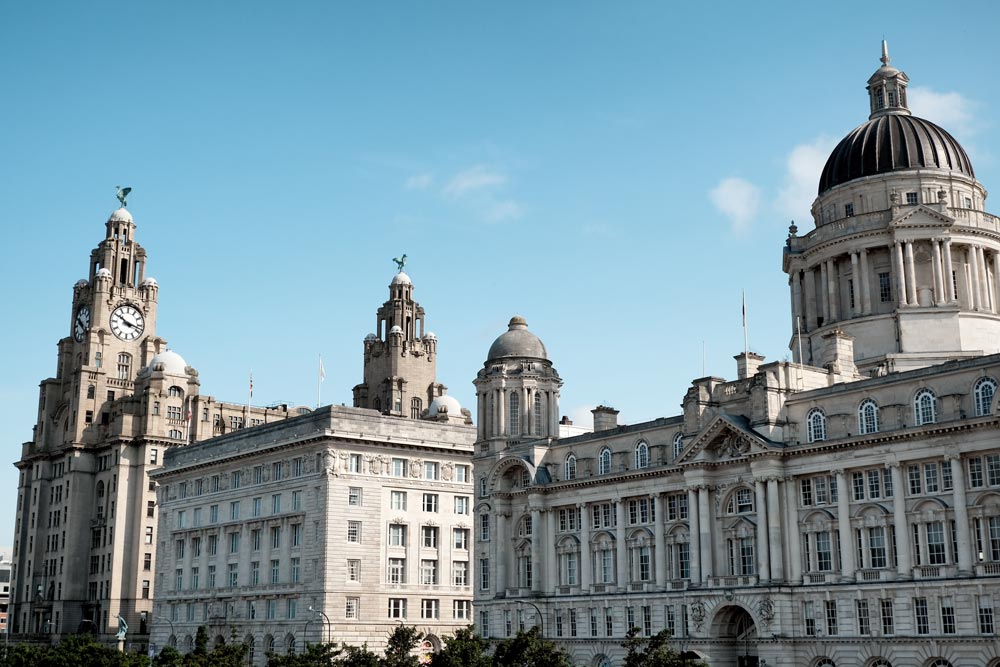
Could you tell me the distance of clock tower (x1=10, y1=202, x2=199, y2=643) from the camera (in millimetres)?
157000

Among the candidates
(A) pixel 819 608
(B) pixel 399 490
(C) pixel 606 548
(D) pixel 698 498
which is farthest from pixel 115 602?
(A) pixel 819 608

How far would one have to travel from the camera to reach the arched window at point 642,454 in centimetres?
9581

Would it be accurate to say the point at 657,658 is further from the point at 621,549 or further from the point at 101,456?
the point at 101,456

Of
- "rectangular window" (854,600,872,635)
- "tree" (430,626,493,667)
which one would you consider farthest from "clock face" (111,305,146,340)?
"rectangular window" (854,600,872,635)

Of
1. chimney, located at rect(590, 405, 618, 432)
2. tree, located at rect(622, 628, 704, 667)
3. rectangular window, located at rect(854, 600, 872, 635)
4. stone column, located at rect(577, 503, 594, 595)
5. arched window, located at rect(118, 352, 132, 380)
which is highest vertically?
arched window, located at rect(118, 352, 132, 380)

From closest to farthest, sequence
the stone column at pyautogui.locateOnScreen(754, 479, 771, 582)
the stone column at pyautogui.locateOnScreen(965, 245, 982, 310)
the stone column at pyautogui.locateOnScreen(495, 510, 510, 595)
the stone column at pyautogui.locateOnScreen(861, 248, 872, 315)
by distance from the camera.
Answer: the stone column at pyautogui.locateOnScreen(754, 479, 771, 582) → the stone column at pyautogui.locateOnScreen(965, 245, 982, 310) → the stone column at pyautogui.locateOnScreen(861, 248, 872, 315) → the stone column at pyautogui.locateOnScreen(495, 510, 510, 595)

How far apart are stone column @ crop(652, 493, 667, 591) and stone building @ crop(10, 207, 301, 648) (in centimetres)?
8345

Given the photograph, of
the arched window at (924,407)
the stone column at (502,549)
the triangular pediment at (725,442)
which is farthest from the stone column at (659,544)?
the arched window at (924,407)

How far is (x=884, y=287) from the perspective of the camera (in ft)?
339

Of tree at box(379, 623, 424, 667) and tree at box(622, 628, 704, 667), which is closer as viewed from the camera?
tree at box(622, 628, 704, 667)

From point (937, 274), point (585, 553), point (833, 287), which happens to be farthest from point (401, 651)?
point (937, 274)

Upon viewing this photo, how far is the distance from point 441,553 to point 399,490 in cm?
785

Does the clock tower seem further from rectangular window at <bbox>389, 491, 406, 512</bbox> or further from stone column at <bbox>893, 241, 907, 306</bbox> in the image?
stone column at <bbox>893, 241, 907, 306</bbox>

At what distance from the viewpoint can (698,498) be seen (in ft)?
293
